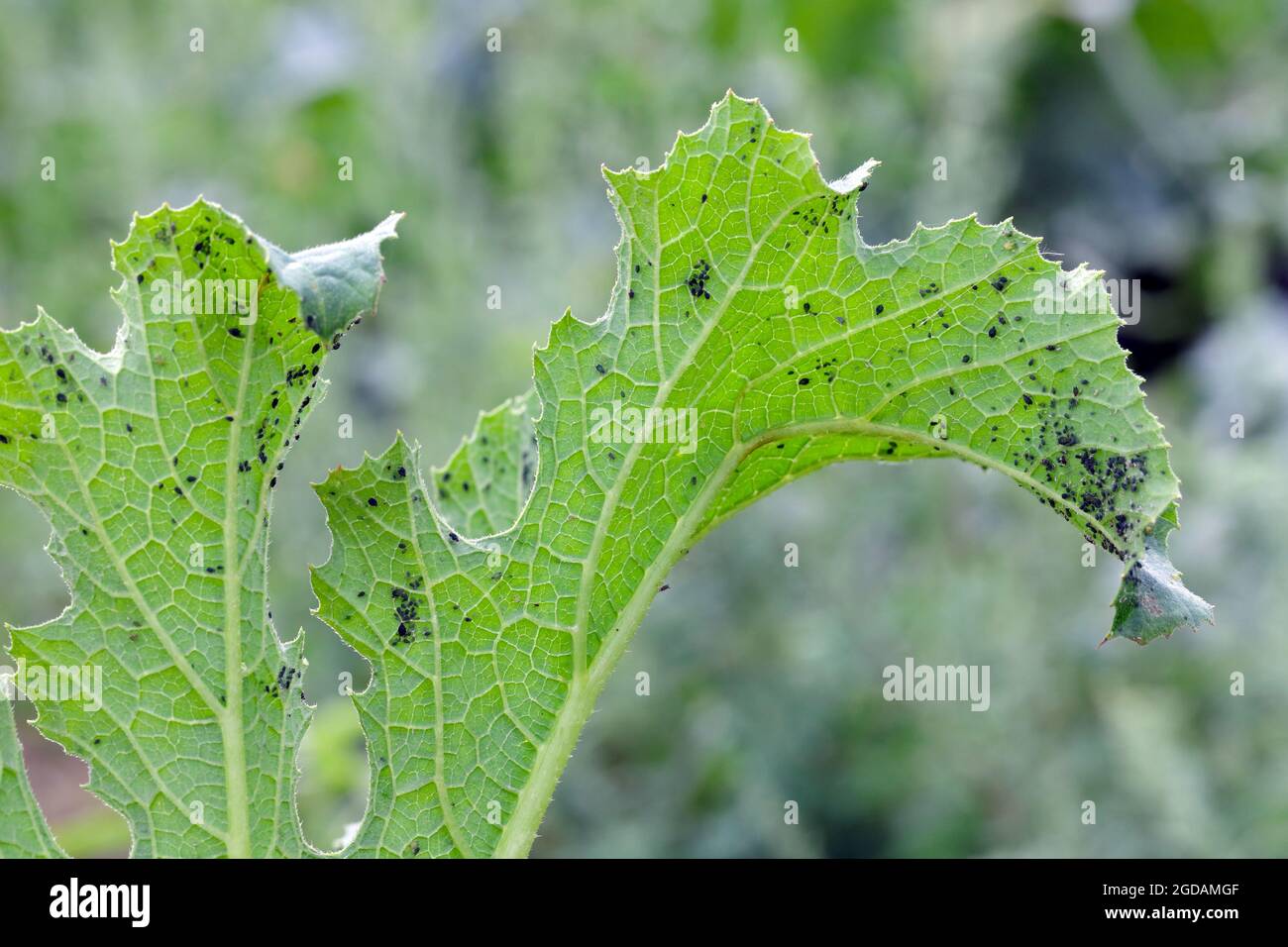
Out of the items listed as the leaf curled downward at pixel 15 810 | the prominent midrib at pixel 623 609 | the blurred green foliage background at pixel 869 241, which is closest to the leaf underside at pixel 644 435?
the prominent midrib at pixel 623 609

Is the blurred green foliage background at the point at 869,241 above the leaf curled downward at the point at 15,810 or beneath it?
above

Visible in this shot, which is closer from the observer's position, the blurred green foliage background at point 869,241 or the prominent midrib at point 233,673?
the prominent midrib at point 233,673

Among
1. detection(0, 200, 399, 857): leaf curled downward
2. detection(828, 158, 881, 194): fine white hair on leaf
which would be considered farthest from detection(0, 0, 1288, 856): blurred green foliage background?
detection(828, 158, 881, 194): fine white hair on leaf

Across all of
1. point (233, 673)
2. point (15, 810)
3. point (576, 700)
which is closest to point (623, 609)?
point (576, 700)

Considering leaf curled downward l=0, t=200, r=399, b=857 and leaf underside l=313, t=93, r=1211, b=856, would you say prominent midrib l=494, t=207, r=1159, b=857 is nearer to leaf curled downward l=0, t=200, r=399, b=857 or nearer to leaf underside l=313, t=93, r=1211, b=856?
leaf underside l=313, t=93, r=1211, b=856

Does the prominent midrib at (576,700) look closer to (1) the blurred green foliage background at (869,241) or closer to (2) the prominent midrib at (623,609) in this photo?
(2) the prominent midrib at (623,609)

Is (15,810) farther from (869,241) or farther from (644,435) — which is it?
(869,241)

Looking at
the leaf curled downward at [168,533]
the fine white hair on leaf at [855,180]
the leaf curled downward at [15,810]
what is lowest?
the leaf curled downward at [15,810]
